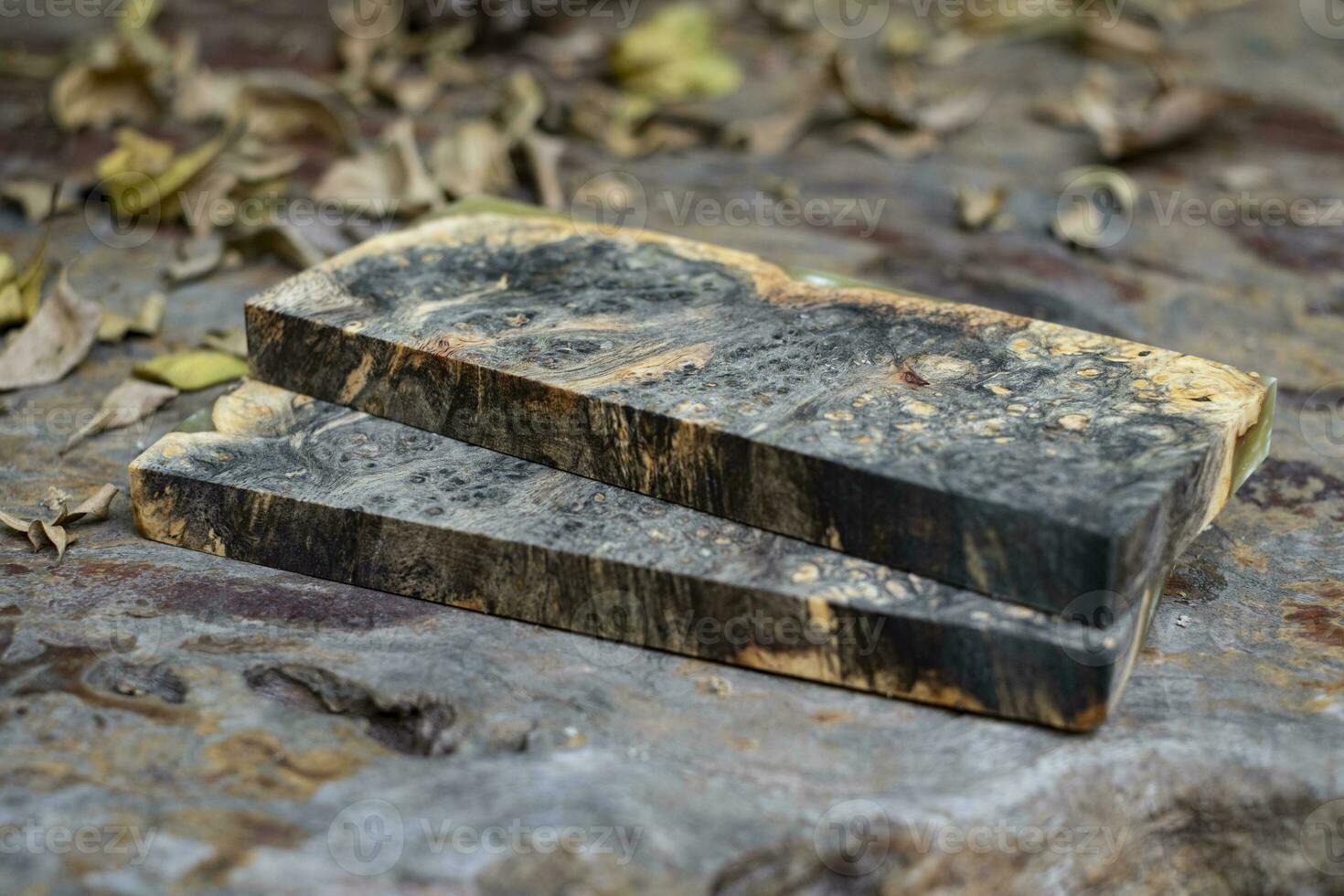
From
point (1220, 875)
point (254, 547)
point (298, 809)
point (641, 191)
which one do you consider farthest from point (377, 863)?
point (641, 191)

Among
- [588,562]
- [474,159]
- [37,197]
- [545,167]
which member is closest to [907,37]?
[545,167]

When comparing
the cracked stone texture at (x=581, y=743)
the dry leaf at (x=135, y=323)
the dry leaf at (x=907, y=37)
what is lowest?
the cracked stone texture at (x=581, y=743)

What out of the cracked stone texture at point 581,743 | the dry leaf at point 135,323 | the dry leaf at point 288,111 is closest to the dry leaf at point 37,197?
the dry leaf at point 288,111

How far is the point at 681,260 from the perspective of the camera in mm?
2258

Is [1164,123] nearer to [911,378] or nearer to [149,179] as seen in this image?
[911,378]

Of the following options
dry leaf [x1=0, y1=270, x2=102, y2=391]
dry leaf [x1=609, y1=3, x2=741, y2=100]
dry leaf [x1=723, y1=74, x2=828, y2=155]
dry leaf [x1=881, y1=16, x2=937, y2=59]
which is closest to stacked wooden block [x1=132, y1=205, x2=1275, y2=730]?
dry leaf [x1=0, y1=270, x2=102, y2=391]

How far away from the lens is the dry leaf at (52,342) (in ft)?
7.78

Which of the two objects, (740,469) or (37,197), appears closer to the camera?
(740,469)

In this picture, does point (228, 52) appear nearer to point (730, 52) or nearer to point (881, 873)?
point (730, 52)

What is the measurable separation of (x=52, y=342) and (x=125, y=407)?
31cm

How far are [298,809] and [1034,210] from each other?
2334mm

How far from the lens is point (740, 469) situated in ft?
5.60

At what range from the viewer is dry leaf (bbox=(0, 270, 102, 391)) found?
2371mm

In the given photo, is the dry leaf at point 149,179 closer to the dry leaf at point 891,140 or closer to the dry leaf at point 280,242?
the dry leaf at point 280,242
